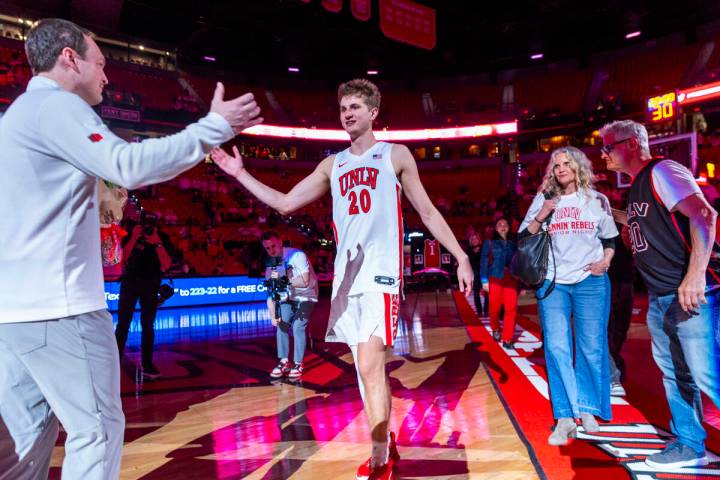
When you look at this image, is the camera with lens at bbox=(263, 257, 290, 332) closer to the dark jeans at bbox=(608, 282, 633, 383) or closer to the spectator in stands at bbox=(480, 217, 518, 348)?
the spectator in stands at bbox=(480, 217, 518, 348)

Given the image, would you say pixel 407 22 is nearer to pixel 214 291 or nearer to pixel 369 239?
pixel 214 291

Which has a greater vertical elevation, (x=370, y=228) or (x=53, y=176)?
(x=53, y=176)

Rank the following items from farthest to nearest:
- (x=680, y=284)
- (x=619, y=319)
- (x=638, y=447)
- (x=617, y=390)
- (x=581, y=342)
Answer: (x=619, y=319), (x=617, y=390), (x=581, y=342), (x=638, y=447), (x=680, y=284)

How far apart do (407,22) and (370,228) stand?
1087 cm

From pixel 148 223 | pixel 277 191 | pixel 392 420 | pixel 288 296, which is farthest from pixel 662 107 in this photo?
pixel 277 191

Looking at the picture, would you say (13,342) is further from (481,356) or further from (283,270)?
(481,356)

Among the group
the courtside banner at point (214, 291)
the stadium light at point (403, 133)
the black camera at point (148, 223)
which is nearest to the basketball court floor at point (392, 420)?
the black camera at point (148, 223)

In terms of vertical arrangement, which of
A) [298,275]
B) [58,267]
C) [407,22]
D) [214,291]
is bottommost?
[214,291]

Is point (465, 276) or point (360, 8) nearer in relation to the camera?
point (465, 276)

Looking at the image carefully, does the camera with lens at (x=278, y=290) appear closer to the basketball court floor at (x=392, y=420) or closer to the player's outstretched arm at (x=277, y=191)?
the basketball court floor at (x=392, y=420)

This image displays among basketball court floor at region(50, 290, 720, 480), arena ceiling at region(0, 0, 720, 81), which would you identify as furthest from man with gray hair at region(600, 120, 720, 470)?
arena ceiling at region(0, 0, 720, 81)

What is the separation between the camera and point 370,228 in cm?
283

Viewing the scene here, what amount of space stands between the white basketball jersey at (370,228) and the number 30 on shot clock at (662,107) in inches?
586

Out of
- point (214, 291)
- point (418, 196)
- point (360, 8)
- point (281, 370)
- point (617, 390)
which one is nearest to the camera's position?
point (418, 196)
